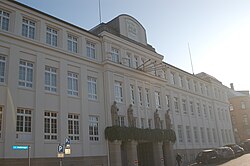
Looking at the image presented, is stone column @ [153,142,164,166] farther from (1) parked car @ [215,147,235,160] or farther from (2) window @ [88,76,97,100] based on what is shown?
(2) window @ [88,76,97,100]

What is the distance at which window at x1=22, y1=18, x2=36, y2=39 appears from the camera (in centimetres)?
2236

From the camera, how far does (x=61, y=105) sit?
902 inches

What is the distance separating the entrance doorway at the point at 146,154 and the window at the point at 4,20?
1880 cm

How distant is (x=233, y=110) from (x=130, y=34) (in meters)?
52.7

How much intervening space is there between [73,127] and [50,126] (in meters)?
2.31

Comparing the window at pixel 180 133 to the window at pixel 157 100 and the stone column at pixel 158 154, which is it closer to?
the window at pixel 157 100

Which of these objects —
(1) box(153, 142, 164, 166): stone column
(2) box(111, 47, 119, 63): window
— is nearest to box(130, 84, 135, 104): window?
(2) box(111, 47, 119, 63): window

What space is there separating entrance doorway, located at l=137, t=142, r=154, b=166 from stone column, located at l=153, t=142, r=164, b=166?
60 cm

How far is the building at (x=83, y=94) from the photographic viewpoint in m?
20.4

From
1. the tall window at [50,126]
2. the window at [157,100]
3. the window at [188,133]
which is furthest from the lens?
the window at [188,133]

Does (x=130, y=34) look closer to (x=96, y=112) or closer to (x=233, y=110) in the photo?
(x=96, y=112)

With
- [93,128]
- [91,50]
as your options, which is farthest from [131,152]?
[91,50]

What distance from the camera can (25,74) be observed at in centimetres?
2141

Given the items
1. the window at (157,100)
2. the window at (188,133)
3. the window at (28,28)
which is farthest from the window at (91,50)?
the window at (188,133)
